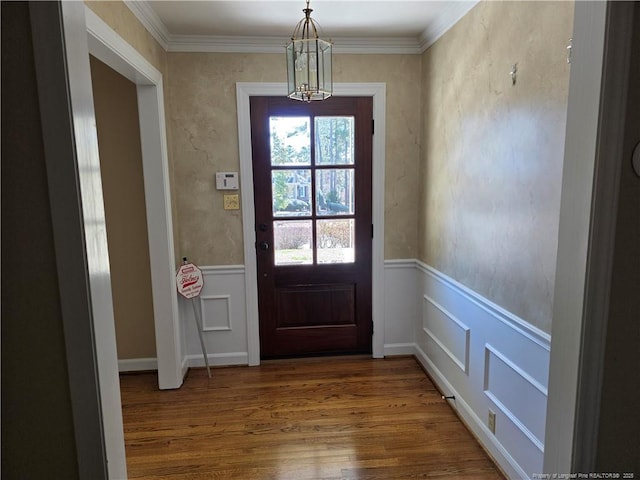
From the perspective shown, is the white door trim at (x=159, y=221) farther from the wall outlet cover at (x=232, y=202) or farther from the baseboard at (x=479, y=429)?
the baseboard at (x=479, y=429)

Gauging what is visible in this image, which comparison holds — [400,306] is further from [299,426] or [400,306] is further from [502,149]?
[502,149]

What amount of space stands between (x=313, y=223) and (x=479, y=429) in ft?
5.63

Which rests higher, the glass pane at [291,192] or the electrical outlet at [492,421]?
the glass pane at [291,192]

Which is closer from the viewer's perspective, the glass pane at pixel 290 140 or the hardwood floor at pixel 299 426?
the hardwood floor at pixel 299 426

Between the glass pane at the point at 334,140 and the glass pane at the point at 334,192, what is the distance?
8cm

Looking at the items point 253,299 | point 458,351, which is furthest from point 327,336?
point 458,351

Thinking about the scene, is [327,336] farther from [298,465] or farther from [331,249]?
[298,465]

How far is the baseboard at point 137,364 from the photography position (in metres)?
Answer: 3.02

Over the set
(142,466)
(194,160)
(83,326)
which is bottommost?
(142,466)

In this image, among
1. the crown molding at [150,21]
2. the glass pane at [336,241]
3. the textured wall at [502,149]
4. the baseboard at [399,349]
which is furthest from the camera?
the baseboard at [399,349]

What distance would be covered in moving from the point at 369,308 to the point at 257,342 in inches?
36.5

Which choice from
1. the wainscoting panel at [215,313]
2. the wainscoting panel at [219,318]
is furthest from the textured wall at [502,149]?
the wainscoting panel at [215,313]

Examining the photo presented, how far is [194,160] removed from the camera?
9.39ft

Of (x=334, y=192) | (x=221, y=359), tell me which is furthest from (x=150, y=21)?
(x=221, y=359)
